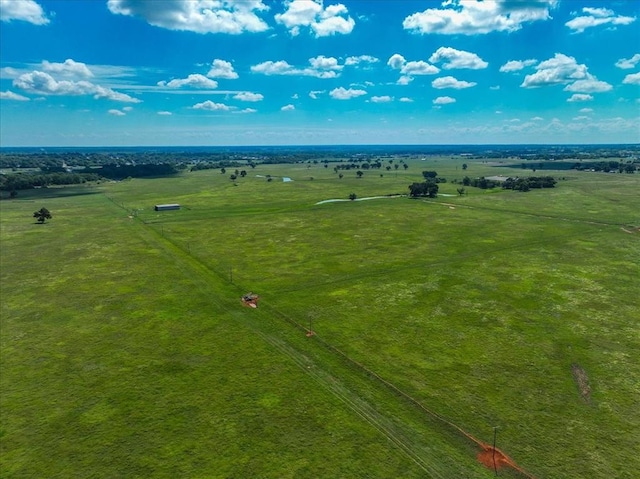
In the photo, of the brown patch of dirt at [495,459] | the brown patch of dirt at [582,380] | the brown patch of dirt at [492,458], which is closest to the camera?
the brown patch of dirt at [495,459]

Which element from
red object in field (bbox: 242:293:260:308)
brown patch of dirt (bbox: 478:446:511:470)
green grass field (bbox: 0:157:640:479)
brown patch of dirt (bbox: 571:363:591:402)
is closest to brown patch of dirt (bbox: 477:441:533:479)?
brown patch of dirt (bbox: 478:446:511:470)

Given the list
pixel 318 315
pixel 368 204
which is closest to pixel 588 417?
pixel 318 315

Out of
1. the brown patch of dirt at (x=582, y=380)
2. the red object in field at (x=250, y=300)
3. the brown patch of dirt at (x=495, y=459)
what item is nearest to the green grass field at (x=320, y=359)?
the brown patch of dirt at (x=582, y=380)

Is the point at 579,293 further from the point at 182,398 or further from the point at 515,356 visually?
the point at 182,398

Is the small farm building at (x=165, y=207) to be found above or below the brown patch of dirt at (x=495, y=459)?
above

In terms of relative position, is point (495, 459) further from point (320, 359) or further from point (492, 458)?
point (320, 359)

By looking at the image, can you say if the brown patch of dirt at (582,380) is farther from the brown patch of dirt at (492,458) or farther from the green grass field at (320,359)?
the brown patch of dirt at (492,458)
